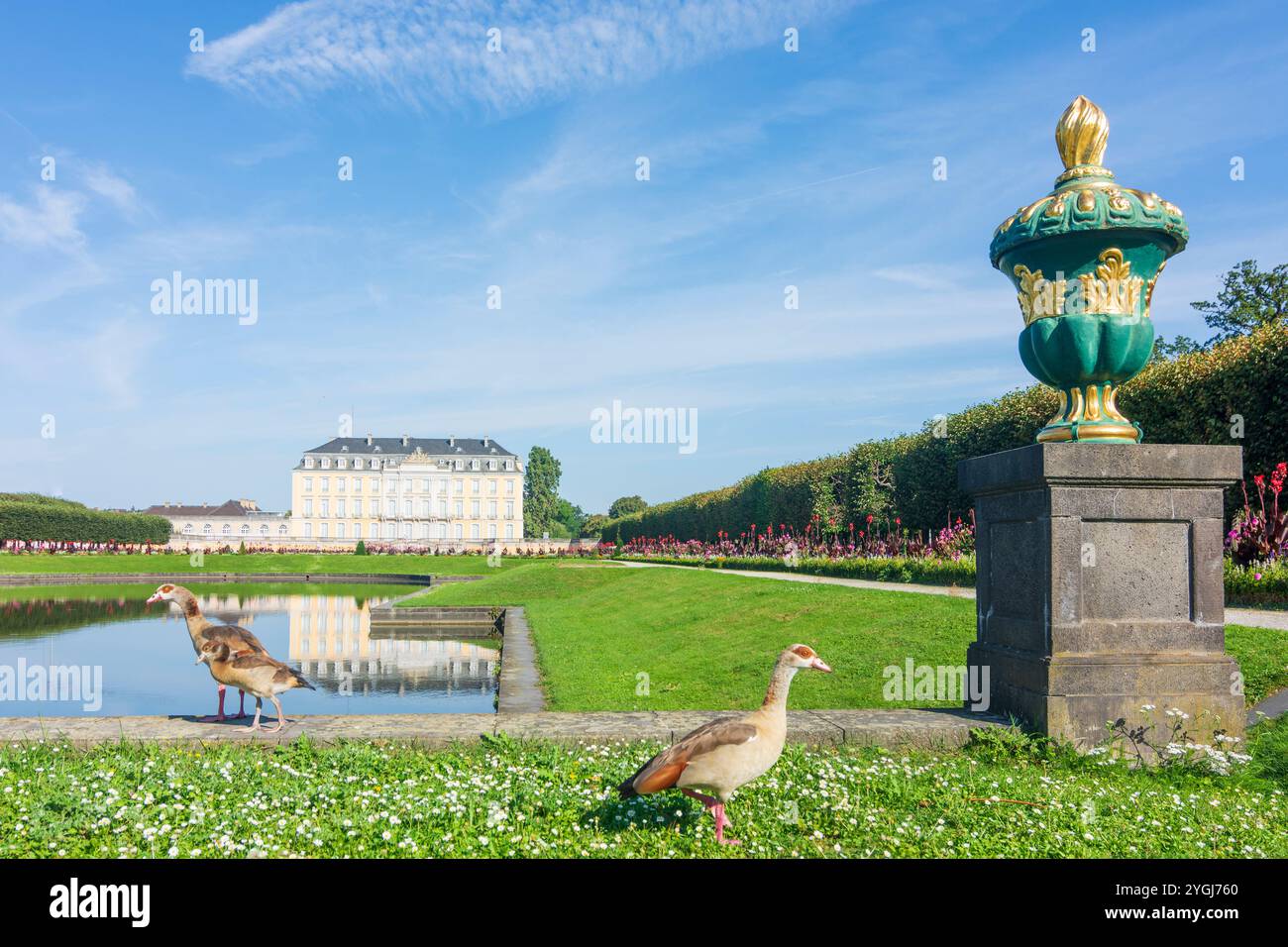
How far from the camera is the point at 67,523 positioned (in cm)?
7444

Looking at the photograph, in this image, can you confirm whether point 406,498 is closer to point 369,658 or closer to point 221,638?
point 369,658

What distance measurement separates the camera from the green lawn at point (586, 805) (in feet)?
13.4

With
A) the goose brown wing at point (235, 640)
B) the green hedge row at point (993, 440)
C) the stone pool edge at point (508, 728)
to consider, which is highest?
the green hedge row at point (993, 440)

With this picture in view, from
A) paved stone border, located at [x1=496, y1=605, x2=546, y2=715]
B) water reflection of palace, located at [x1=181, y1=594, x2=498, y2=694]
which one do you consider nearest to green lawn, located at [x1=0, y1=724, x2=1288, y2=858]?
paved stone border, located at [x1=496, y1=605, x2=546, y2=715]

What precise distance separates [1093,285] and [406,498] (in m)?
102

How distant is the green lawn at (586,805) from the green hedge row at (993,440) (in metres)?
11.5

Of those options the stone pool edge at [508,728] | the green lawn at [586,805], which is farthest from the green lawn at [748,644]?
the green lawn at [586,805]

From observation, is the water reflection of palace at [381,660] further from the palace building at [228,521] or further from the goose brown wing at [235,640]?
the palace building at [228,521]

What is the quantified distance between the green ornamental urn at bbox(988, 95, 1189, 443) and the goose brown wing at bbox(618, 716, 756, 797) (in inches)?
146
